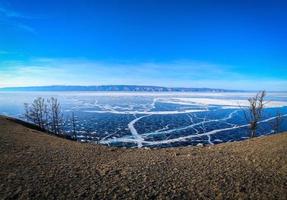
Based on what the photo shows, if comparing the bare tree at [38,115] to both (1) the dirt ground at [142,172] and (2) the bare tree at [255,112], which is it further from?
(1) the dirt ground at [142,172]

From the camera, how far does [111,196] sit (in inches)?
354

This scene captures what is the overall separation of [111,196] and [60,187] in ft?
6.09

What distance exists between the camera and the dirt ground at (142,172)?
9258 mm

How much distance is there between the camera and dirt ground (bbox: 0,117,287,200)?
926 cm

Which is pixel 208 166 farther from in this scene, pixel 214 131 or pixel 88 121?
pixel 88 121

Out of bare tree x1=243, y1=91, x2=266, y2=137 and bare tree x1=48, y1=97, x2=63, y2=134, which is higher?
bare tree x1=243, y1=91, x2=266, y2=137

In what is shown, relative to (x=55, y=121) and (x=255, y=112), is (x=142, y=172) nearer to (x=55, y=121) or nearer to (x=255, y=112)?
(x=255, y=112)

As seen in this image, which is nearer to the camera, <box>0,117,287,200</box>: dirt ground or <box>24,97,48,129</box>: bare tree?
<box>0,117,287,200</box>: dirt ground

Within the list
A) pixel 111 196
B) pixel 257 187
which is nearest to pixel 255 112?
pixel 257 187

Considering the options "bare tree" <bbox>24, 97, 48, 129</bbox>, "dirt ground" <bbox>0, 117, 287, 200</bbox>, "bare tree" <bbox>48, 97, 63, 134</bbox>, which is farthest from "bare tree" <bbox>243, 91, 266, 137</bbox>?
"bare tree" <bbox>24, 97, 48, 129</bbox>

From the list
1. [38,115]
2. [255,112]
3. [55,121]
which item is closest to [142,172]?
[255,112]

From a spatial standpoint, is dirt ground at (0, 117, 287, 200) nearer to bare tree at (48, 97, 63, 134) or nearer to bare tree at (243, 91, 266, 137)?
bare tree at (243, 91, 266, 137)

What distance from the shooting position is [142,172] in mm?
11484

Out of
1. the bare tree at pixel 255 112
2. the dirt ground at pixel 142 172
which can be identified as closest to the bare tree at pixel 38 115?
the bare tree at pixel 255 112
